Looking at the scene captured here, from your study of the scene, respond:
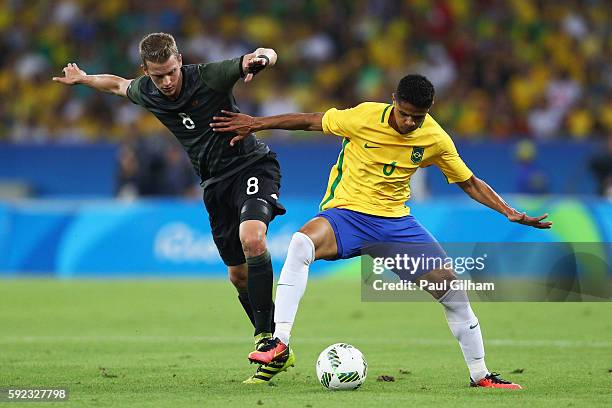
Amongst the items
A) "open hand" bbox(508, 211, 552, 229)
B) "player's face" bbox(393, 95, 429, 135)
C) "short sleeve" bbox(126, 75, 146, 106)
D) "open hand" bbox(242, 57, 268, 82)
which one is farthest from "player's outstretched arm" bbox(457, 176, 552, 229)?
"short sleeve" bbox(126, 75, 146, 106)

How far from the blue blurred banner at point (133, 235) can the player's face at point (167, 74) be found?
8930 millimetres

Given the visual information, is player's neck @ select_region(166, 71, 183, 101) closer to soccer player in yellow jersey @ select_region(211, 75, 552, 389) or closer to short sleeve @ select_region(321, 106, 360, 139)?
soccer player in yellow jersey @ select_region(211, 75, 552, 389)

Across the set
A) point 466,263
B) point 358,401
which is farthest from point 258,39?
point 358,401

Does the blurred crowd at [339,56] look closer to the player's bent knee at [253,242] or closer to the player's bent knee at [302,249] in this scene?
the player's bent knee at [253,242]

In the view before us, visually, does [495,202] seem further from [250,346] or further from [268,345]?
[250,346]

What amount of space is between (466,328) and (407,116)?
147 centimetres

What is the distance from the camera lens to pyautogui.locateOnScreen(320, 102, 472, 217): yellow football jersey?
25.8ft

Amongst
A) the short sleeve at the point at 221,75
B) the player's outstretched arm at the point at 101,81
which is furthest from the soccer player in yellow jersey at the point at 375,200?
the player's outstretched arm at the point at 101,81

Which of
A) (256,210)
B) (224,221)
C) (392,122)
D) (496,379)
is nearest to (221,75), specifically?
(256,210)

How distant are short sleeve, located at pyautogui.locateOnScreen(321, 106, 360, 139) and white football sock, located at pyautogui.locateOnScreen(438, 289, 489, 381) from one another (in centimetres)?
131

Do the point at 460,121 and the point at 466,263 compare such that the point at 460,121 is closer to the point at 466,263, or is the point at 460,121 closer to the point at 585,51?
the point at 585,51

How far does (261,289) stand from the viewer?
26.8 feet

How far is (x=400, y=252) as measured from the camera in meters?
7.83

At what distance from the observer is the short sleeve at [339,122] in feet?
25.8
